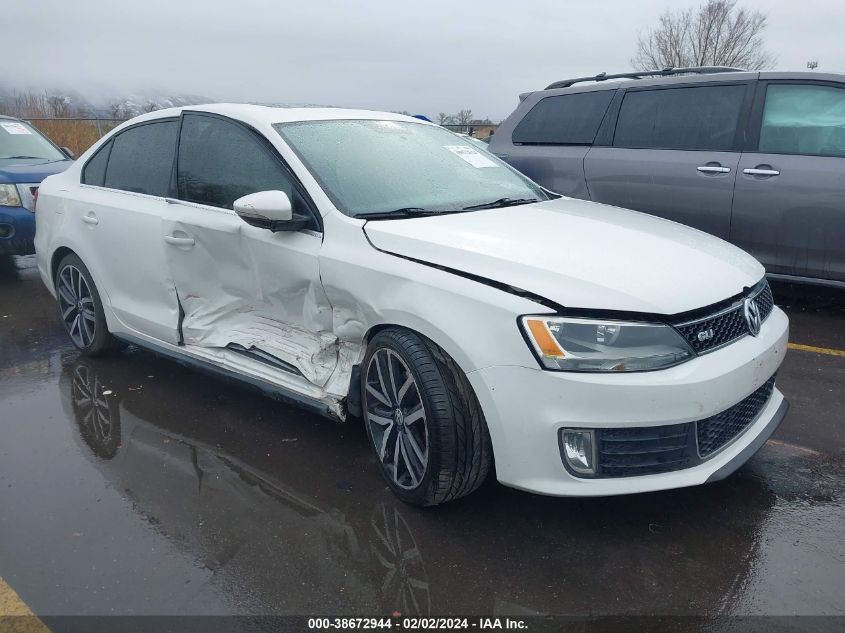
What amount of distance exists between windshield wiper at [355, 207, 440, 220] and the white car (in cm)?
1

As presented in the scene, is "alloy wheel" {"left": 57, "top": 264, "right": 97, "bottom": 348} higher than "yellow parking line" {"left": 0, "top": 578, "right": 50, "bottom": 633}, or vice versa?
"alloy wheel" {"left": 57, "top": 264, "right": 97, "bottom": 348}

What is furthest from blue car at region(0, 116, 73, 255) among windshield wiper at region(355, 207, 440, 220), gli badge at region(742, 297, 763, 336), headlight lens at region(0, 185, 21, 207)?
gli badge at region(742, 297, 763, 336)

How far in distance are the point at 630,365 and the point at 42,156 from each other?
8.16m

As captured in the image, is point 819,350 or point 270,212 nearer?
point 270,212

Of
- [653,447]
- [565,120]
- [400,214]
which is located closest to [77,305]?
[400,214]

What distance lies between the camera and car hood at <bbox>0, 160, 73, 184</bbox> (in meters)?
7.28

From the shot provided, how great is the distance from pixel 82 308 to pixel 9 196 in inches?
130

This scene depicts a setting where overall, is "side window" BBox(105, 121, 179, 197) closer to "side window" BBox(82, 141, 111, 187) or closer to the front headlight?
"side window" BBox(82, 141, 111, 187)

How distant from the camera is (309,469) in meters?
3.32

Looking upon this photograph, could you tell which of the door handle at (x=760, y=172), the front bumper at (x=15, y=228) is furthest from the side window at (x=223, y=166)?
the front bumper at (x=15, y=228)

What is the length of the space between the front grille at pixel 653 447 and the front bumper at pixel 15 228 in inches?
259

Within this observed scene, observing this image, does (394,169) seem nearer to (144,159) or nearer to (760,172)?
(144,159)

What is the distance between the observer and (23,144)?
852cm

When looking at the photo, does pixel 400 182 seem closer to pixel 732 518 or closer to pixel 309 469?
pixel 309 469
